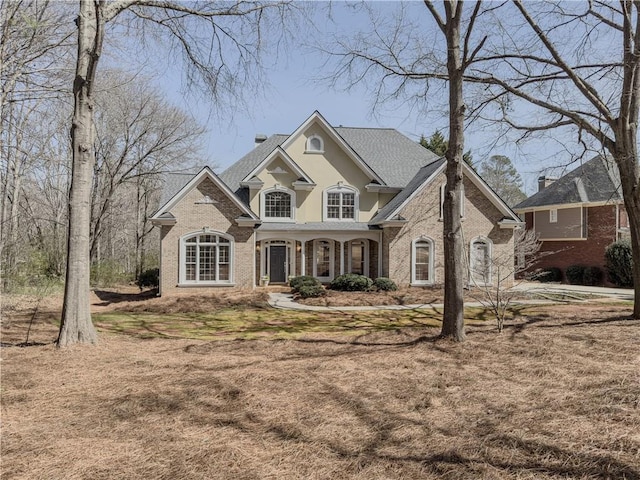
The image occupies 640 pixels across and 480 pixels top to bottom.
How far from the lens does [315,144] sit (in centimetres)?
2136

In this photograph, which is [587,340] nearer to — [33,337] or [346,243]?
[33,337]

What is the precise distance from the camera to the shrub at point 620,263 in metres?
21.1

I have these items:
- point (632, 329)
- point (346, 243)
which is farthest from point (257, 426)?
point (346, 243)

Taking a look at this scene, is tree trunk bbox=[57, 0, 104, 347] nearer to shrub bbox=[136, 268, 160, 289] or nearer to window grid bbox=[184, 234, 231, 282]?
window grid bbox=[184, 234, 231, 282]

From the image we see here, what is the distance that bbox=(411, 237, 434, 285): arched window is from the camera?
19297 mm

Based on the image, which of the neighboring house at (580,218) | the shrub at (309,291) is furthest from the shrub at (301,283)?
the neighboring house at (580,218)

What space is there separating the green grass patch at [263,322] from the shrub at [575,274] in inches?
572

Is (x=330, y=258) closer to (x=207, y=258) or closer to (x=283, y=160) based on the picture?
(x=283, y=160)

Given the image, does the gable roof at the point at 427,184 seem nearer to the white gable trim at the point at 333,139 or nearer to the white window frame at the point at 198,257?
the white gable trim at the point at 333,139

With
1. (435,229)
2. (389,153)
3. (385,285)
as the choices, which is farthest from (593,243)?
(385,285)

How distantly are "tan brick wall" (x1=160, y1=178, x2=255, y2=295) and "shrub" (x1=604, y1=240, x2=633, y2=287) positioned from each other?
66.0ft

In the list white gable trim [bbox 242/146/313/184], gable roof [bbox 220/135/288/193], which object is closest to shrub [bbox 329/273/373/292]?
white gable trim [bbox 242/146/313/184]

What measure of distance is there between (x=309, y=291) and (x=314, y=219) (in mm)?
5556

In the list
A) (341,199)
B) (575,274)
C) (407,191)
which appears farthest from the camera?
(575,274)
